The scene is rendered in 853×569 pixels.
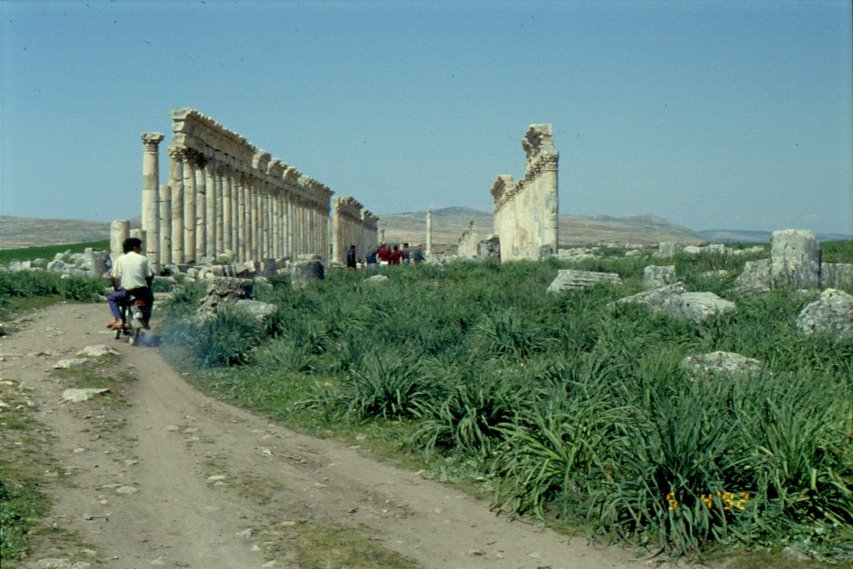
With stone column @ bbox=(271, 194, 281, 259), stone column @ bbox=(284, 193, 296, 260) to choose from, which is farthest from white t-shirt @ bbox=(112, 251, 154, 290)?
stone column @ bbox=(284, 193, 296, 260)

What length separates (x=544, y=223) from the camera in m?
42.2

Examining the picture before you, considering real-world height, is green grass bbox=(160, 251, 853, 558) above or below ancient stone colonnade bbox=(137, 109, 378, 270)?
below

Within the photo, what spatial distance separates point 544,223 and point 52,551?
3675 centimetres

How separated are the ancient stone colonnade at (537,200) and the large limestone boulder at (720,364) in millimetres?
28060

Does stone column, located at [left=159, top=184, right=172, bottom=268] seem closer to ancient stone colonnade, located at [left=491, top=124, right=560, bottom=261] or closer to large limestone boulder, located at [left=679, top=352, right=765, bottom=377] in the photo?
ancient stone colonnade, located at [left=491, top=124, right=560, bottom=261]

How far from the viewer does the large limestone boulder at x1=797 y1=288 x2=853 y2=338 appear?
1314cm

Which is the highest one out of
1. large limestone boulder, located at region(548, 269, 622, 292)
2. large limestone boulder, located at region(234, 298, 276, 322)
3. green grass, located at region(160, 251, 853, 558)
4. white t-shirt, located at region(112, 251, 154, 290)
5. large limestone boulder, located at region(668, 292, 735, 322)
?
white t-shirt, located at region(112, 251, 154, 290)

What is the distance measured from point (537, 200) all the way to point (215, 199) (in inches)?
556

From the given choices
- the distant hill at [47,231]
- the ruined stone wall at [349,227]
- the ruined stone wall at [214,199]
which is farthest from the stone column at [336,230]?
the distant hill at [47,231]

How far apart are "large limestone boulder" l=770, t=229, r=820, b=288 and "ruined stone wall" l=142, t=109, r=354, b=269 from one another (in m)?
22.5

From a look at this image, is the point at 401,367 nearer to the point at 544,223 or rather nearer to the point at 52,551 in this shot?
the point at 52,551

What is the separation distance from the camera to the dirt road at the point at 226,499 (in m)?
6.72

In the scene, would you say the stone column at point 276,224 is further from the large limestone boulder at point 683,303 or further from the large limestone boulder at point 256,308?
the large limestone boulder at point 683,303

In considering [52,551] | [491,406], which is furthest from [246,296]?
[52,551]
